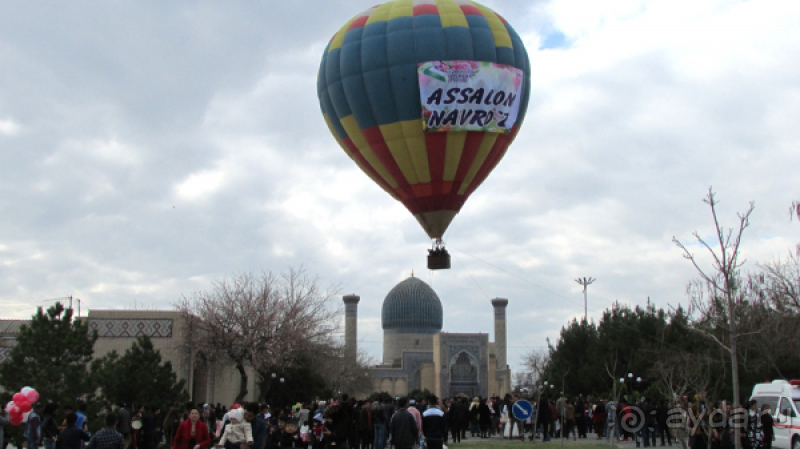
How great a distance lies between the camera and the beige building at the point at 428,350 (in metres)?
82.3

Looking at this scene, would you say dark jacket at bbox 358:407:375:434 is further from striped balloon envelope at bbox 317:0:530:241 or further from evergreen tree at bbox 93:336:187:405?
evergreen tree at bbox 93:336:187:405

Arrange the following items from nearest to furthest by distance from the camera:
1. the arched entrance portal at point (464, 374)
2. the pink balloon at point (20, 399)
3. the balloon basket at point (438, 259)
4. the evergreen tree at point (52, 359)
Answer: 1. the pink balloon at point (20, 399)
2. the evergreen tree at point (52, 359)
3. the balloon basket at point (438, 259)
4. the arched entrance portal at point (464, 374)

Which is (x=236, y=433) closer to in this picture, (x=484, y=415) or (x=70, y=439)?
(x=70, y=439)

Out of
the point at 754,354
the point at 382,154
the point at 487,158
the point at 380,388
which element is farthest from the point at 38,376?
the point at 380,388

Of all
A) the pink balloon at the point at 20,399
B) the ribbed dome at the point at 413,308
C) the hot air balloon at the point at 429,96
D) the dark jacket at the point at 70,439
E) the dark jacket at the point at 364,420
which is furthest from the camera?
the ribbed dome at the point at 413,308

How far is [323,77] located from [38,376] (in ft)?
33.8

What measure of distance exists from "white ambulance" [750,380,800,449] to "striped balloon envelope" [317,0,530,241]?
8993mm

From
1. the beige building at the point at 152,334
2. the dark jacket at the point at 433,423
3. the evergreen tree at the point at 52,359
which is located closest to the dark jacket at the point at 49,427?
the evergreen tree at the point at 52,359

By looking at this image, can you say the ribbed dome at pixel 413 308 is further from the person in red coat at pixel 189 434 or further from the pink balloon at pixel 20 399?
the person in red coat at pixel 189 434

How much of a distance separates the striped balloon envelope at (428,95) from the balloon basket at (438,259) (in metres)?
0.42

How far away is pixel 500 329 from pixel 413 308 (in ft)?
31.2

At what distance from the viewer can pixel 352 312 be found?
91.5 m

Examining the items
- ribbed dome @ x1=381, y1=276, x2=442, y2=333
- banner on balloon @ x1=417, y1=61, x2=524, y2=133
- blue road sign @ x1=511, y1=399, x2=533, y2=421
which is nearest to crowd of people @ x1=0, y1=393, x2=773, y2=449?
blue road sign @ x1=511, y1=399, x2=533, y2=421

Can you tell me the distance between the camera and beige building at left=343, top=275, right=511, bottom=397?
8231cm
